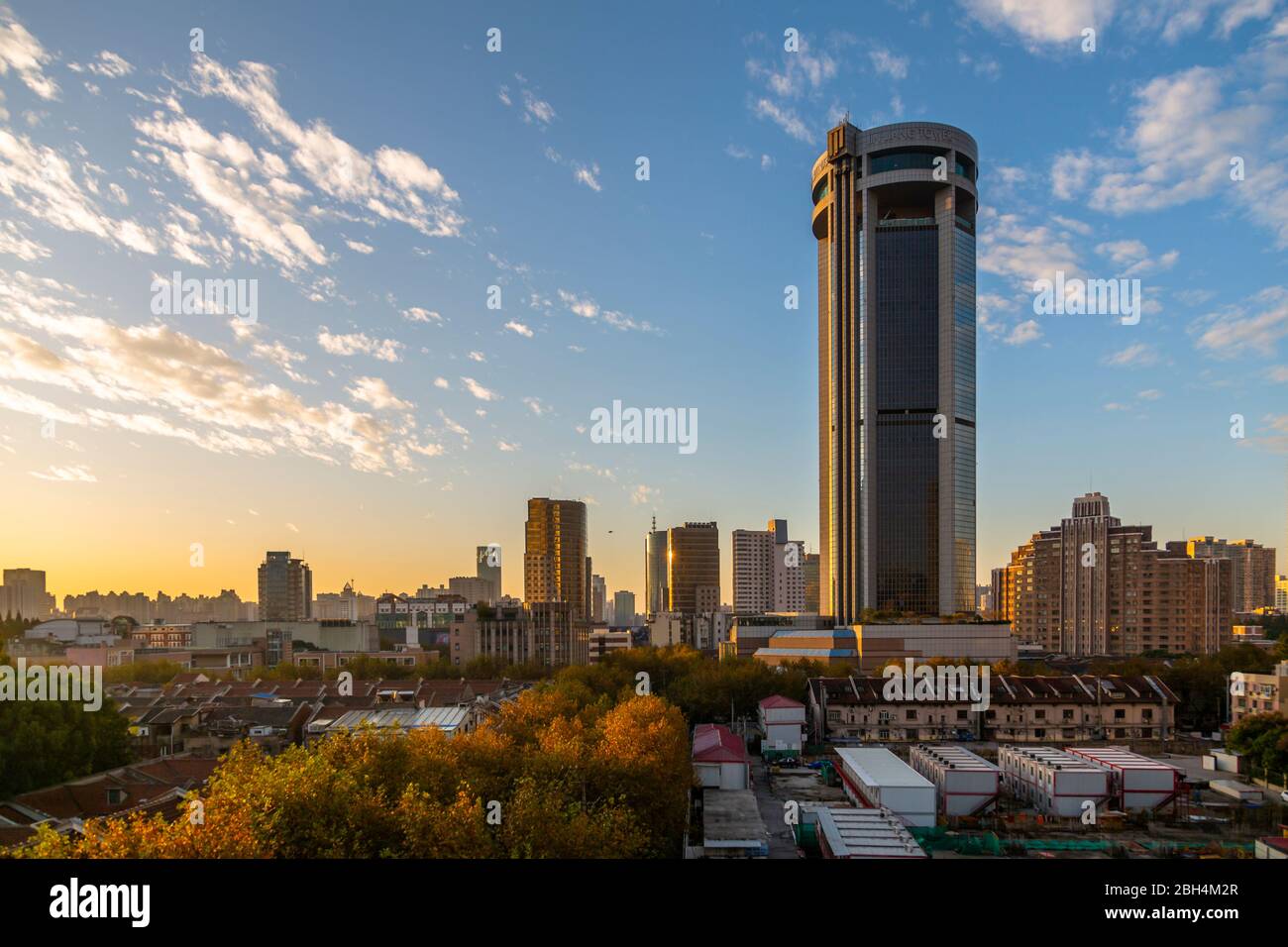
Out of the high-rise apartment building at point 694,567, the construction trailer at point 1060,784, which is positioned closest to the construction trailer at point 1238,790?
the construction trailer at point 1060,784

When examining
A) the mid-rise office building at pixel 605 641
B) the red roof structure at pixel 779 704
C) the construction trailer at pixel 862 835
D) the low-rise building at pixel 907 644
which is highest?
the construction trailer at pixel 862 835

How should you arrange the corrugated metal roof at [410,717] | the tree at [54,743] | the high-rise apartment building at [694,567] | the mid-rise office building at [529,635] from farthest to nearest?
the high-rise apartment building at [694,567], the mid-rise office building at [529,635], the corrugated metal roof at [410,717], the tree at [54,743]

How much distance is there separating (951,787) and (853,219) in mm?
42769

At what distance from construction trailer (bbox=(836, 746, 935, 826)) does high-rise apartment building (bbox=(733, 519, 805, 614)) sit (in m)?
65.0

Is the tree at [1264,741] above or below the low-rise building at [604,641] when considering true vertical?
above

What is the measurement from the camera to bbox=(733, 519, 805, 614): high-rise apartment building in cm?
8362

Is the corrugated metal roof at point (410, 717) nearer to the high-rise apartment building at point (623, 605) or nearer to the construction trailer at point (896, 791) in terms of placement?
the construction trailer at point (896, 791)

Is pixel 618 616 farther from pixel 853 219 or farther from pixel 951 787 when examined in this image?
pixel 951 787

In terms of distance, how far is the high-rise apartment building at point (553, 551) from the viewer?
168 ft

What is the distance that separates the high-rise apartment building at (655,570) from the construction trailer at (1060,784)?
6254 centimetres

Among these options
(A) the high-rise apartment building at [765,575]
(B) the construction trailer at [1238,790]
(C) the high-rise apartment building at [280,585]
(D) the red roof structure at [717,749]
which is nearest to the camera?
(B) the construction trailer at [1238,790]

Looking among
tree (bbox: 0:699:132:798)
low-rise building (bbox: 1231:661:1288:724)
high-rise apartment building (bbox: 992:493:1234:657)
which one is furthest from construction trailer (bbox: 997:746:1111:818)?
high-rise apartment building (bbox: 992:493:1234:657)
